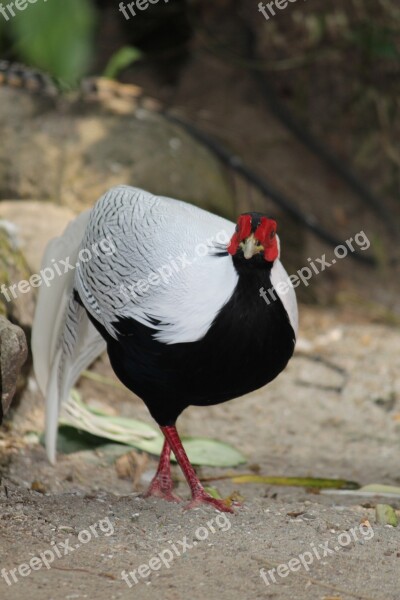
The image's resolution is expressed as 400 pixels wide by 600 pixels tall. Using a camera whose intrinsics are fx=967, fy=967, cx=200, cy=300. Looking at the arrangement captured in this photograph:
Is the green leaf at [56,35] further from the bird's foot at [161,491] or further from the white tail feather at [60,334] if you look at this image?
the bird's foot at [161,491]

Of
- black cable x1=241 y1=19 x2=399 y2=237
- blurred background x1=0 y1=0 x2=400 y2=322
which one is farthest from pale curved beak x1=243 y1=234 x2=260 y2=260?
black cable x1=241 y1=19 x2=399 y2=237

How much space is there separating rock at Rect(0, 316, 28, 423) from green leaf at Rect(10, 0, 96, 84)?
3390mm

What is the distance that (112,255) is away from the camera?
3.54m

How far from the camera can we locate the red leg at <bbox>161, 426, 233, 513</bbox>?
Result: 140 inches

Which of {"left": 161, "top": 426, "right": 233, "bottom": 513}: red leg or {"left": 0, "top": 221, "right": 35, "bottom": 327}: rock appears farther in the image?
{"left": 0, "top": 221, "right": 35, "bottom": 327}: rock

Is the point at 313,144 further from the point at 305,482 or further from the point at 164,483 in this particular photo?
the point at 164,483

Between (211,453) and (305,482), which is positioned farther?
(211,453)

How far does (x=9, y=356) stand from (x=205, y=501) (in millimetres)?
923

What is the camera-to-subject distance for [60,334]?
4109 millimetres

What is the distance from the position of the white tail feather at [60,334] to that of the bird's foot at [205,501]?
75 centimetres

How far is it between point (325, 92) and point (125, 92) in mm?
1961

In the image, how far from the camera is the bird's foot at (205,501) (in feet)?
11.6

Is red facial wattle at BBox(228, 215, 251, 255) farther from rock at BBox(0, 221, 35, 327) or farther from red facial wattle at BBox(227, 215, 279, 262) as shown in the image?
rock at BBox(0, 221, 35, 327)

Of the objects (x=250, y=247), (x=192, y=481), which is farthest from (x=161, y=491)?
(x=250, y=247)
